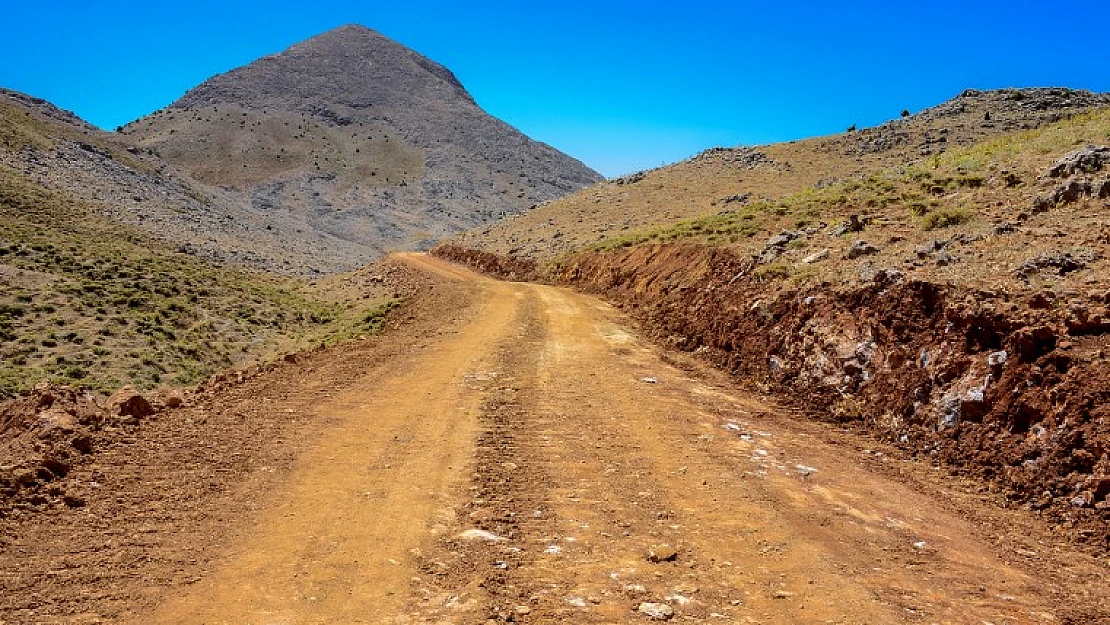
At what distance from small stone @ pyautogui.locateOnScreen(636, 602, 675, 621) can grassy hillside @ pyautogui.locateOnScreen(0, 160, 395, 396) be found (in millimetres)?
16731

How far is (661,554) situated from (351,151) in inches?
4827

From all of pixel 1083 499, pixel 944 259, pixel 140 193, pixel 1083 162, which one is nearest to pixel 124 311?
pixel 944 259

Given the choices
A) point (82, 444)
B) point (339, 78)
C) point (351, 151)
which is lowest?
point (82, 444)

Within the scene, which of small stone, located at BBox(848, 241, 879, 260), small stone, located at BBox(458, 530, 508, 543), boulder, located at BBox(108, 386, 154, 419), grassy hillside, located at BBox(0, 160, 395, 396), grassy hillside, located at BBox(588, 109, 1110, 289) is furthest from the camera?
grassy hillside, located at BBox(0, 160, 395, 396)

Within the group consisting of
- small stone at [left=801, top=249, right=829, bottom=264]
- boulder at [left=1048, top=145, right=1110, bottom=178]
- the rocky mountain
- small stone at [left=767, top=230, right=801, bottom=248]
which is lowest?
small stone at [left=801, top=249, right=829, bottom=264]

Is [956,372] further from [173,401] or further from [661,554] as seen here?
[173,401]

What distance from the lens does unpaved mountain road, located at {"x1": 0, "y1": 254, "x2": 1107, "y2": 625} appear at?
20.5 feet

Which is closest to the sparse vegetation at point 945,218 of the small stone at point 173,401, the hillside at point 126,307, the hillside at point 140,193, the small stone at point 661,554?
the small stone at point 661,554

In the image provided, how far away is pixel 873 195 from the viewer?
972 inches

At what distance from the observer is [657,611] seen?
6094 millimetres

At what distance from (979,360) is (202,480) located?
11.2 m

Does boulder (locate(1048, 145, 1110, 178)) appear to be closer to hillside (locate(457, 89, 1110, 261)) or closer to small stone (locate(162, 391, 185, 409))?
small stone (locate(162, 391, 185, 409))

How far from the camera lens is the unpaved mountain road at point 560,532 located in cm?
623

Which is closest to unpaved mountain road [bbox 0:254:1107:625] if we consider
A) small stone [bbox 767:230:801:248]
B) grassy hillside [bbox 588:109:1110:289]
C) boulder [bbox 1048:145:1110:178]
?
grassy hillside [bbox 588:109:1110:289]
